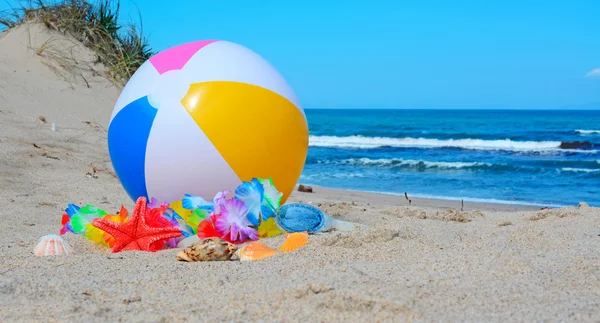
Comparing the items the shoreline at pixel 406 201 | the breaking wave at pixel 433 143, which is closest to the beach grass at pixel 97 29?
the shoreline at pixel 406 201

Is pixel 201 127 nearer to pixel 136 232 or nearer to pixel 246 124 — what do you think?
pixel 246 124

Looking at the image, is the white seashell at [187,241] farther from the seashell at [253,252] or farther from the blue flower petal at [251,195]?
the seashell at [253,252]

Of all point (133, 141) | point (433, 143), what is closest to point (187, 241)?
point (133, 141)

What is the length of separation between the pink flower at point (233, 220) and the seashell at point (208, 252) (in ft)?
1.70

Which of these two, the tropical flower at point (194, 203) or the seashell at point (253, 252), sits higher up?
the tropical flower at point (194, 203)

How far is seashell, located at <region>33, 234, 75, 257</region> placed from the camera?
3.35 metres

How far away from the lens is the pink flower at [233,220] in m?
3.64

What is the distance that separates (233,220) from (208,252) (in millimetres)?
620

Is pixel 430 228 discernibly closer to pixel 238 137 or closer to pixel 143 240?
pixel 238 137

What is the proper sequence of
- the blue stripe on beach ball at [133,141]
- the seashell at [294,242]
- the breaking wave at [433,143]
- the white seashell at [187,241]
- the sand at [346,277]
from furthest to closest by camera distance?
the breaking wave at [433,143] < the blue stripe on beach ball at [133,141] < the white seashell at [187,241] < the seashell at [294,242] < the sand at [346,277]

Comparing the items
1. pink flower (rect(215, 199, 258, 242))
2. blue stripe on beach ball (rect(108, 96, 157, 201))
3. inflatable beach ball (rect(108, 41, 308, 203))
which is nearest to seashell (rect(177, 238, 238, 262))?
pink flower (rect(215, 199, 258, 242))

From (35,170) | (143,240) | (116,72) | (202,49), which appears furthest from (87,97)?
(143,240)

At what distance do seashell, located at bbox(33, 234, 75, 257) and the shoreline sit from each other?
13.3ft

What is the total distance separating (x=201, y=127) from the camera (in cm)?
384
